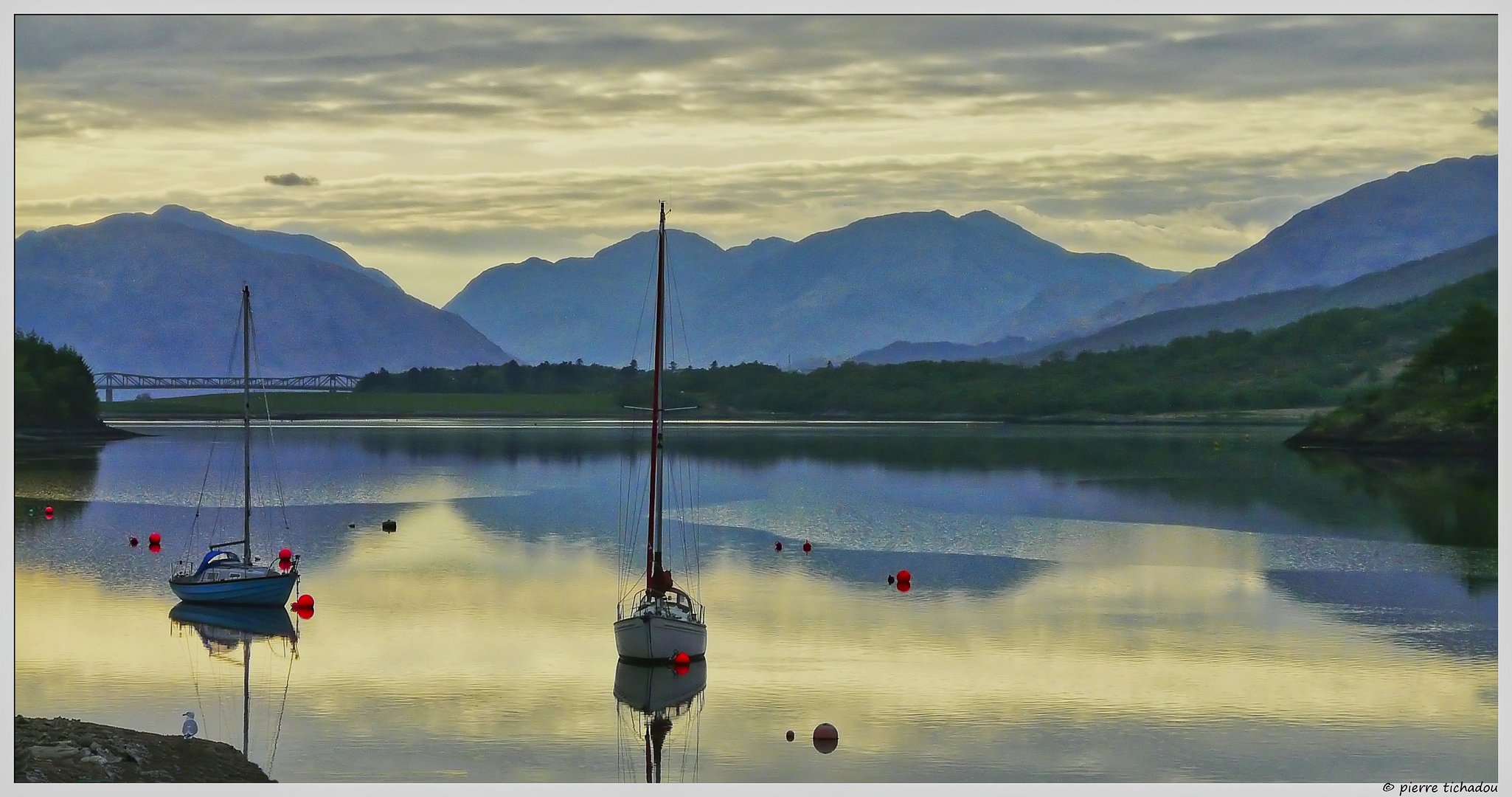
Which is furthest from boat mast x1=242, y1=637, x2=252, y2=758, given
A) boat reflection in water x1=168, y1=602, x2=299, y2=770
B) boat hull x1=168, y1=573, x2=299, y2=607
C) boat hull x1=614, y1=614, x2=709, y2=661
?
boat hull x1=614, y1=614, x2=709, y2=661

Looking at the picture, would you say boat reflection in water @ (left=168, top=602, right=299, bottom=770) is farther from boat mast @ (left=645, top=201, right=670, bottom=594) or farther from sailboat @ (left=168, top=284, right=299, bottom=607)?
boat mast @ (left=645, top=201, right=670, bottom=594)

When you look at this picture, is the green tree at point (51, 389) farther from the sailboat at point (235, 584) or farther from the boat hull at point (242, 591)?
the boat hull at point (242, 591)

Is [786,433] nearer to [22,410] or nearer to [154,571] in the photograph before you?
[22,410]

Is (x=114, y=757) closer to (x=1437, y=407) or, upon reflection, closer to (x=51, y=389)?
(x=1437, y=407)

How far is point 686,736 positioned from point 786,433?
123 m

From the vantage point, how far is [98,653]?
108ft

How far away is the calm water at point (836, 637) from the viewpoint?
26156mm

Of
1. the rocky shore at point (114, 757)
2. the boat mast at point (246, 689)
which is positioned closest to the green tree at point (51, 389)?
the boat mast at point (246, 689)

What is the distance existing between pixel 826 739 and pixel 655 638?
6017 millimetres

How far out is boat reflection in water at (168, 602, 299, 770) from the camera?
33250 millimetres

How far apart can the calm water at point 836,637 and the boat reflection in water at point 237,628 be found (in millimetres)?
228

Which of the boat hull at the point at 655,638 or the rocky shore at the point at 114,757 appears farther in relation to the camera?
the boat hull at the point at 655,638

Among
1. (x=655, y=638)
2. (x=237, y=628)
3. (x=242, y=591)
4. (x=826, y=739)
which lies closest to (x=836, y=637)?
(x=655, y=638)

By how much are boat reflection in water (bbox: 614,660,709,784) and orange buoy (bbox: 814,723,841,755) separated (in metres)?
1.97
